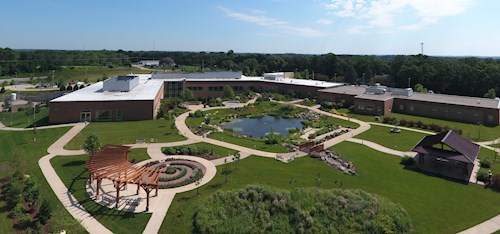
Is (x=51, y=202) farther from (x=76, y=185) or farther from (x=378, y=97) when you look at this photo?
(x=378, y=97)

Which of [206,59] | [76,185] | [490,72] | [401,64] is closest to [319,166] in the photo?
[76,185]

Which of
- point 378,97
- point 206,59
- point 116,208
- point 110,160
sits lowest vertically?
point 116,208

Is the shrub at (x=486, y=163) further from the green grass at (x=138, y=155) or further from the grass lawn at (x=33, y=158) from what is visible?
the grass lawn at (x=33, y=158)

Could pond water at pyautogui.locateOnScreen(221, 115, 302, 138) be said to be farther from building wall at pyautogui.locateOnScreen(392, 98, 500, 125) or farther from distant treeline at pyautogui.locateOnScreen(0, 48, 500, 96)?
distant treeline at pyautogui.locateOnScreen(0, 48, 500, 96)

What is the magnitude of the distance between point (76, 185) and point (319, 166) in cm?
1986

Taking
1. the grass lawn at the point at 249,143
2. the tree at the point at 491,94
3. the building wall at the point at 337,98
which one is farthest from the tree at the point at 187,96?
the tree at the point at 491,94

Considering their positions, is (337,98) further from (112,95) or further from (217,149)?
(112,95)

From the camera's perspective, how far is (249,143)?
3662cm

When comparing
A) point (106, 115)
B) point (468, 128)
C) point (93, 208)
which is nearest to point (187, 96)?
point (106, 115)

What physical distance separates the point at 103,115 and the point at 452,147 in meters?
42.2

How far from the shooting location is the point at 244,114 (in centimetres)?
5403

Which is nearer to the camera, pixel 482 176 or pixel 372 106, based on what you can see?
pixel 482 176

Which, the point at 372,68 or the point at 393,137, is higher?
the point at 372,68

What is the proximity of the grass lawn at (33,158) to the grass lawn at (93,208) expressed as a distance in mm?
1290
